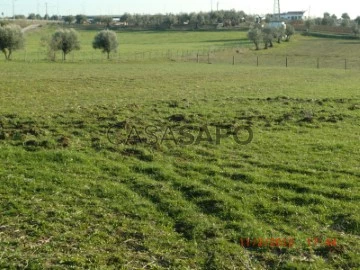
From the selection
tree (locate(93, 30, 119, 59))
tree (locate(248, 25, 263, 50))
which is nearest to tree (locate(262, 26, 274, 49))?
tree (locate(248, 25, 263, 50))

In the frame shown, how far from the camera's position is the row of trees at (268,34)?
102m

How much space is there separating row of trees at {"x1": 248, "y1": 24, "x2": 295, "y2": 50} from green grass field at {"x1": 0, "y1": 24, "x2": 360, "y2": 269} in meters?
84.8

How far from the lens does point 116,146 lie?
1360 centimetres

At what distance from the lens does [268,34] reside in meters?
106

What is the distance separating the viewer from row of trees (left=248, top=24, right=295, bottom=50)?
335 ft

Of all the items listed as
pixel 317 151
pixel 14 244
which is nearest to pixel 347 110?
pixel 317 151

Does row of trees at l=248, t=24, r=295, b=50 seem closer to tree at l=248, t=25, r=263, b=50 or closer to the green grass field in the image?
tree at l=248, t=25, r=263, b=50

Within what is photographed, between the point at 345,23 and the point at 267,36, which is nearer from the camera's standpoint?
the point at 267,36

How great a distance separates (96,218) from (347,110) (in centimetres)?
1540

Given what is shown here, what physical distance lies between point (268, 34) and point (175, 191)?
329 feet

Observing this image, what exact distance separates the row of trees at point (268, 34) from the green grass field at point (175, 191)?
8479cm

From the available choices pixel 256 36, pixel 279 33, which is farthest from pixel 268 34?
pixel 279 33

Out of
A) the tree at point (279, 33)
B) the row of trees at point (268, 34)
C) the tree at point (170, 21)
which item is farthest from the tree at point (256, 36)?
the tree at point (170, 21)

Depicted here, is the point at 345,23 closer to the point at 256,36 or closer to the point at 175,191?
the point at 256,36
